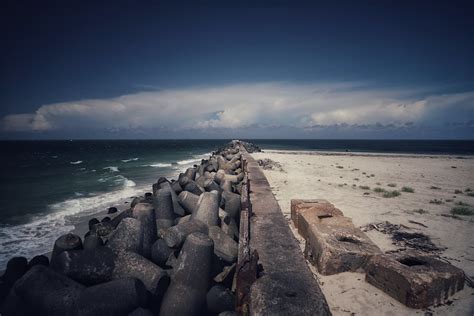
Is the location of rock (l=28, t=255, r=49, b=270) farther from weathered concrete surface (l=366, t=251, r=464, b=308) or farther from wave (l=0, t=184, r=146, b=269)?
weathered concrete surface (l=366, t=251, r=464, b=308)

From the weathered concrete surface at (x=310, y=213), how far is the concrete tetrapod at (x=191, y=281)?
217cm

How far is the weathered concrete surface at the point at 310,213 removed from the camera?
484 cm

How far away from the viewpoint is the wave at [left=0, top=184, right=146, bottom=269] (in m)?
6.89

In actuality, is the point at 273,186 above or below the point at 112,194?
above

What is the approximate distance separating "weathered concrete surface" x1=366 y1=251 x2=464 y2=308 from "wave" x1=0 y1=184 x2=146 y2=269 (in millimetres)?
7896

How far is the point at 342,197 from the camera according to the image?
8.45 m

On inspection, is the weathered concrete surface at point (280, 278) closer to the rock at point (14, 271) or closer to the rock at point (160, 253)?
the rock at point (160, 253)

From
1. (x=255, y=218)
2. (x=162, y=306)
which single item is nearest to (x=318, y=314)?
(x=162, y=306)

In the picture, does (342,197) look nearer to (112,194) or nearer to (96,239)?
(96,239)

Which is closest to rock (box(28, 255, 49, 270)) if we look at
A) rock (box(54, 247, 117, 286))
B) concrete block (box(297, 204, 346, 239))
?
rock (box(54, 247, 117, 286))

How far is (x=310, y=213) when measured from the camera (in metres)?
5.03

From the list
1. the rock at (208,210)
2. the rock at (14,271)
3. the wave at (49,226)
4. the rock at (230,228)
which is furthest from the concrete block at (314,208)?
the wave at (49,226)

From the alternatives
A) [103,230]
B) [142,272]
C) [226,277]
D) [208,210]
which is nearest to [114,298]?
[142,272]

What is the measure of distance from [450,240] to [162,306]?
18.7 feet
